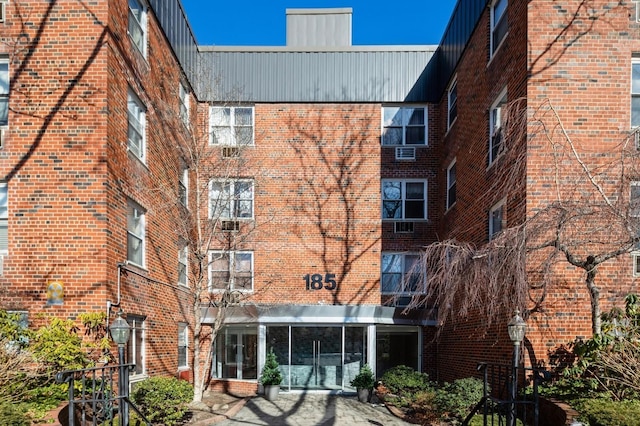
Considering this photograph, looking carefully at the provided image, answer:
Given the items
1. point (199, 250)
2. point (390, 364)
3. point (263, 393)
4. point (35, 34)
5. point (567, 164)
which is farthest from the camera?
point (390, 364)

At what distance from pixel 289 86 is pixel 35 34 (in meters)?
9.34

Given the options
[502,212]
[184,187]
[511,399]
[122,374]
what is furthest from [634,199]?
[184,187]

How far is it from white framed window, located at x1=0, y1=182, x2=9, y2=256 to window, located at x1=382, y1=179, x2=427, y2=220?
37.9 feet

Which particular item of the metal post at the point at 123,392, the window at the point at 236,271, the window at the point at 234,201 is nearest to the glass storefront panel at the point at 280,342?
the window at the point at 236,271

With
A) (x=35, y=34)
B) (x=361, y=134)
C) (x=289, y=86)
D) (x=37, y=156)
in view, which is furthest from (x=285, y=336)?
(x=35, y=34)

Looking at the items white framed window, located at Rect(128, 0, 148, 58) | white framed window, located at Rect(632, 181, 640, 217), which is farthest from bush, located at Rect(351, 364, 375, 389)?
white framed window, located at Rect(128, 0, 148, 58)

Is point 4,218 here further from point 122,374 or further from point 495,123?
point 495,123

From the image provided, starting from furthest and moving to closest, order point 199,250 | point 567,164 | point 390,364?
1. point 390,364
2. point 199,250
3. point 567,164

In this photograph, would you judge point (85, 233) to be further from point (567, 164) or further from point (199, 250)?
point (567, 164)

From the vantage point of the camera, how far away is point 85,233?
1020 cm

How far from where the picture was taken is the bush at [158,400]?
10.6m

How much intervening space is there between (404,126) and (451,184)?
3057mm

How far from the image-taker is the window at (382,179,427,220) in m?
18.6

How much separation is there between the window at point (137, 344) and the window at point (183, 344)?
3075 millimetres
